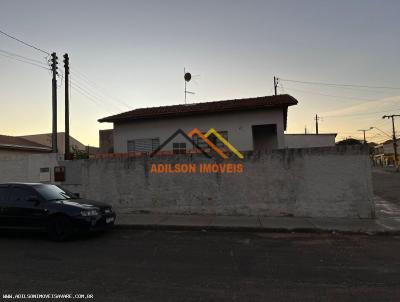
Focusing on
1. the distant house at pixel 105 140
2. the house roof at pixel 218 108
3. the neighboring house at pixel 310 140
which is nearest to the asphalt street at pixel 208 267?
the house roof at pixel 218 108

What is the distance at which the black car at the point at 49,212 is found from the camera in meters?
8.41

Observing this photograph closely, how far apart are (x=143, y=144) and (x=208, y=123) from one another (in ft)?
12.3

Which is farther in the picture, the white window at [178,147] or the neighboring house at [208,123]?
the white window at [178,147]

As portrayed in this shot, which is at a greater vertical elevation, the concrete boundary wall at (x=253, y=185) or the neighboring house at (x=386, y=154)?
the neighboring house at (x=386, y=154)

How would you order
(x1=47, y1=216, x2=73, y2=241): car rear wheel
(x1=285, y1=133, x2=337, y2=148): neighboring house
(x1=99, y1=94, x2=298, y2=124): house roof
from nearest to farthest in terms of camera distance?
(x1=47, y1=216, x2=73, y2=241): car rear wheel, (x1=99, y1=94, x2=298, y2=124): house roof, (x1=285, y1=133, x2=337, y2=148): neighboring house

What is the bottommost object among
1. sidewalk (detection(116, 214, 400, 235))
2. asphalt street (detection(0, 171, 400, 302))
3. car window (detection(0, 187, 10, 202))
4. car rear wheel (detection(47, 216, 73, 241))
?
asphalt street (detection(0, 171, 400, 302))

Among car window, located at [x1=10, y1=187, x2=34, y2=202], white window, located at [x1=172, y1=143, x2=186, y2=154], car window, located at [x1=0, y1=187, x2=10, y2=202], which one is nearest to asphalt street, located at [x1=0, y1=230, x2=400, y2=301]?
car window, located at [x1=10, y1=187, x2=34, y2=202]

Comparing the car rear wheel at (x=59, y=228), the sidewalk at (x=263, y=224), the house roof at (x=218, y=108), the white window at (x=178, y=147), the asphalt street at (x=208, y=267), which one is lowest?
the asphalt street at (x=208, y=267)

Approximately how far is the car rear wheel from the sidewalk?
199 cm

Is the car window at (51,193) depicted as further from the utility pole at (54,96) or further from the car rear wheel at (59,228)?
the utility pole at (54,96)

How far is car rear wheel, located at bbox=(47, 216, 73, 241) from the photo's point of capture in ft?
27.6

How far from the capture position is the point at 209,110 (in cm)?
1741

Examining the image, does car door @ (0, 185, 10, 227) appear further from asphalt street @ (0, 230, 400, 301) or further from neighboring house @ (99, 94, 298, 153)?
neighboring house @ (99, 94, 298, 153)

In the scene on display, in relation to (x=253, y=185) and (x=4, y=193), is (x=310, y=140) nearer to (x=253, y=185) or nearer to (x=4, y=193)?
(x=253, y=185)
